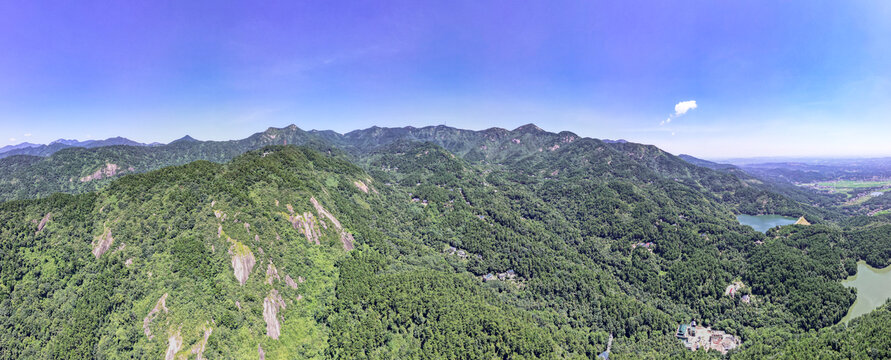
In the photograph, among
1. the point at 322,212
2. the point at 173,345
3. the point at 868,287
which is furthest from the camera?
the point at 322,212

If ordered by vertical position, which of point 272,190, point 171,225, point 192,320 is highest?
point 272,190

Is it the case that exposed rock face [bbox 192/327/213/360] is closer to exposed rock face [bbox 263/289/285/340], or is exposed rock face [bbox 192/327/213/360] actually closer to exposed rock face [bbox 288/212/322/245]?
exposed rock face [bbox 263/289/285/340]

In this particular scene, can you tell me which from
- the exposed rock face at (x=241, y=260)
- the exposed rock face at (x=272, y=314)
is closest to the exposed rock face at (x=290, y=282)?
the exposed rock face at (x=272, y=314)

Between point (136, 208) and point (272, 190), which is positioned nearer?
point (136, 208)

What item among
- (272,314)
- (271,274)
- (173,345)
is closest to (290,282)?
(271,274)

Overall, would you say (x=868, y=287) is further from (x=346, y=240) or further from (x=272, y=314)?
(x=272, y=314)

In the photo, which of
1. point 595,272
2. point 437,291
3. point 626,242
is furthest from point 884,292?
point 437,291

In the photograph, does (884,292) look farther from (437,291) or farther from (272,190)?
(272,190)
